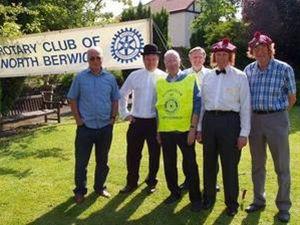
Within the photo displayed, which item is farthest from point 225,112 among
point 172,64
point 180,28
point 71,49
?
point 180,28

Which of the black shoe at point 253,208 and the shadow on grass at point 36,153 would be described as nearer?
the black shoe at point 253,208

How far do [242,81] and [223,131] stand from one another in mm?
596

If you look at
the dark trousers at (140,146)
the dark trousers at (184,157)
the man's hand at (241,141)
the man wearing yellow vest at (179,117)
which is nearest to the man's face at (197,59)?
the man wearing yellow vest at (179,117)

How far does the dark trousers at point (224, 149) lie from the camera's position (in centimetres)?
562

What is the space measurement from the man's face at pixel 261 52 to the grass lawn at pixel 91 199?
6.08 feet

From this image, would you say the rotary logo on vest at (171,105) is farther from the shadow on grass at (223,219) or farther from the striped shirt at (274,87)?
the shadow on grass at (223,219)

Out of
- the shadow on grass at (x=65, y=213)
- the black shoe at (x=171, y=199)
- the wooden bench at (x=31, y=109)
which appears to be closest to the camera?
the shadow on grass at (x=65, y=213)

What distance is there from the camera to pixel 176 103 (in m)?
5.98

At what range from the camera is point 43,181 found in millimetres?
7695

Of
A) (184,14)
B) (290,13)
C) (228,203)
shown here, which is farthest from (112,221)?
(184,14)

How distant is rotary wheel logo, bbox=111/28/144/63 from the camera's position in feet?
32.6

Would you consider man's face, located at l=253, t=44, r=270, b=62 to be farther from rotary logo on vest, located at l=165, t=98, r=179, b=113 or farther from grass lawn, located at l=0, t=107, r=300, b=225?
grass lawn, located at l=0, t=107, r=300, b=225

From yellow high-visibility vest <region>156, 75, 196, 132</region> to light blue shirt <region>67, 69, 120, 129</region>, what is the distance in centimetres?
76

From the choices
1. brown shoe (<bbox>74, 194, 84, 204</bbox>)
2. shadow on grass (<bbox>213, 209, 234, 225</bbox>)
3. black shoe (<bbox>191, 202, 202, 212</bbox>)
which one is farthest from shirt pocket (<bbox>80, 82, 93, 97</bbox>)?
shadow on grass (<bbox>213, 209, 234, 225</bbox>)
